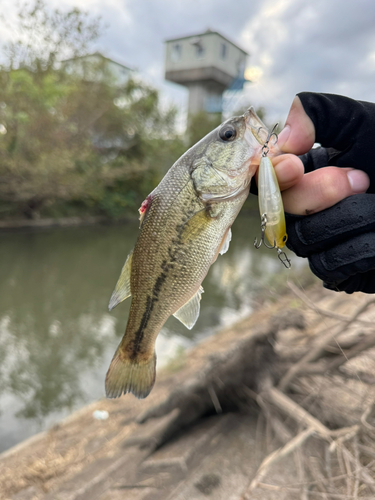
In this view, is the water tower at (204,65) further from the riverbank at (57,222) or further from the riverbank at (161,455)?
the riverbank at (161,455)

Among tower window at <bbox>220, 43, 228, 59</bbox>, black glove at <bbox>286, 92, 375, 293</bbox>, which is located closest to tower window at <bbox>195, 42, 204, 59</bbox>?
tower window at <bbox>220, 43, 228, 59</bbox>

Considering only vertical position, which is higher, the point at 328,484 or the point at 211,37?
the point at 211,37

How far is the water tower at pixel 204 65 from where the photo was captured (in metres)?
34.1

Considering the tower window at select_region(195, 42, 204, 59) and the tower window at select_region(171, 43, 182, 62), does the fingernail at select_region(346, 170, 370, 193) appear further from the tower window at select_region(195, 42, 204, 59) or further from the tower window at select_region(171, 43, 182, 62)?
the tower window at select_region(171, 43, 182, 62)

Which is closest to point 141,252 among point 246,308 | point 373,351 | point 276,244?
point 276,244

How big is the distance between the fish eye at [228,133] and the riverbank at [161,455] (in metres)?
2.29

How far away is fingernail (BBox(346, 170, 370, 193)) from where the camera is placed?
140 centimetres

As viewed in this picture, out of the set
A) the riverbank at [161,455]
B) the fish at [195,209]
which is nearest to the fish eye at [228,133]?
the fish at [195,209]

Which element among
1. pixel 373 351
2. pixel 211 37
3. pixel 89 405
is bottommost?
pixel 89 405

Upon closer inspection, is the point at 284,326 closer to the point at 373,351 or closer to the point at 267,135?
the point at 373,351

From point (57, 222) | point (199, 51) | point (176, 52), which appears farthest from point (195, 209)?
point (176, 52)

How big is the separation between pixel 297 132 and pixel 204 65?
38.8m

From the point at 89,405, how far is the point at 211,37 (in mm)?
37448

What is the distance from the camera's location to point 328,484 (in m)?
2.73
